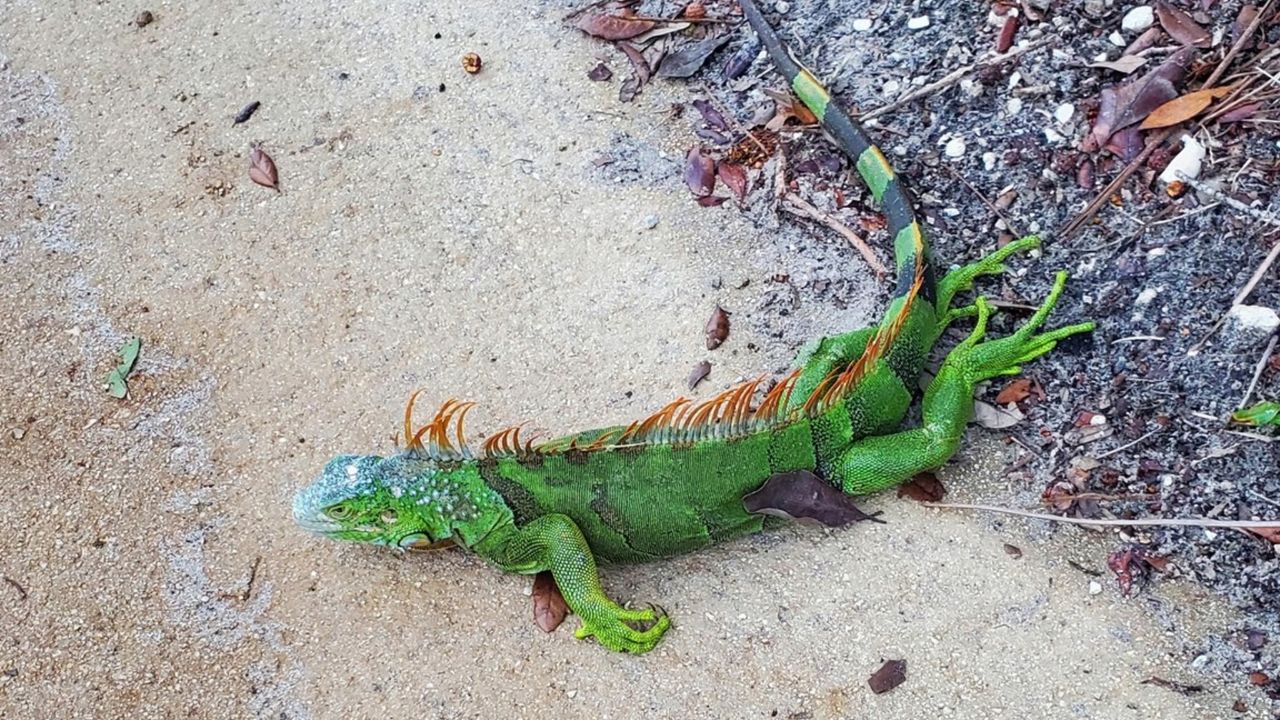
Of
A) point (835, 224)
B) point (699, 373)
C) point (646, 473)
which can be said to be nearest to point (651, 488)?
point (646, 473)

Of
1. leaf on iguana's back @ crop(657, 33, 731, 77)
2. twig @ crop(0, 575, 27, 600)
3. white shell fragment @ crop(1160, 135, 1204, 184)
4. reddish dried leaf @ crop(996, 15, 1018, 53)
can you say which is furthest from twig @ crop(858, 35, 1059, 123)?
twig @ crop(0, 575, 27, 600)

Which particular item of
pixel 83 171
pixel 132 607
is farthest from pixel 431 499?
pixel 83 171

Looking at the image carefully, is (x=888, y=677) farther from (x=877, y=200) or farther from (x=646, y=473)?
(x=877, y=200)

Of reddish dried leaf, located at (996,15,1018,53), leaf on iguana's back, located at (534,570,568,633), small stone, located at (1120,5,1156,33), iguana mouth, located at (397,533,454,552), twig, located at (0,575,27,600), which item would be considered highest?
small stone, located at (1120,5,1156,33)

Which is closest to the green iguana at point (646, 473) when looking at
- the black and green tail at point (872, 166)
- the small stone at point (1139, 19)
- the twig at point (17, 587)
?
the black and green tail at point (872, 166)

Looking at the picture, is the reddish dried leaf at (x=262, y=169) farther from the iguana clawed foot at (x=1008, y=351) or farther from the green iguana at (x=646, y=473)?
the iguana clawed foot at (x=1008, y=351)

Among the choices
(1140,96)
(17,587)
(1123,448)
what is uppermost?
(1140,96)

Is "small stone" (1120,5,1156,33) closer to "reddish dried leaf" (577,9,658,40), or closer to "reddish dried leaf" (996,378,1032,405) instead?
"reddish dried leaf" (996,378,1032,405)
